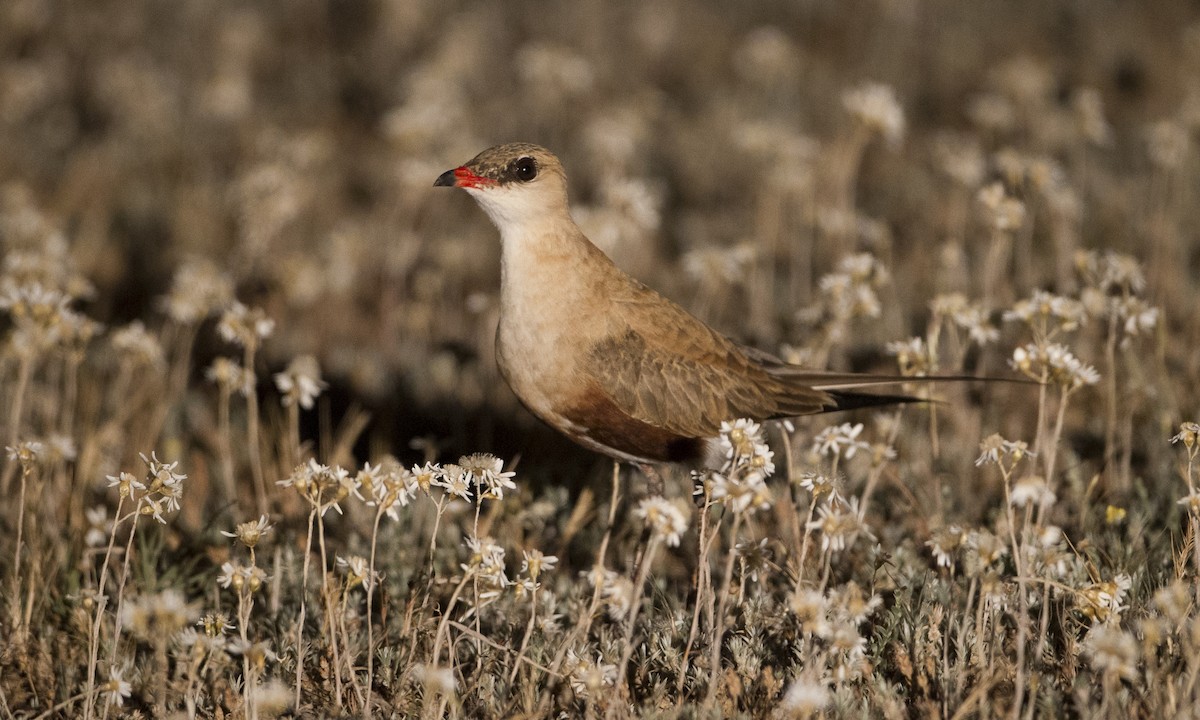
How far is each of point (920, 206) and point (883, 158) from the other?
1062 millimetres

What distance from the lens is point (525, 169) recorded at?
13.9ft

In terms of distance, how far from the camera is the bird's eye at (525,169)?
4.21m

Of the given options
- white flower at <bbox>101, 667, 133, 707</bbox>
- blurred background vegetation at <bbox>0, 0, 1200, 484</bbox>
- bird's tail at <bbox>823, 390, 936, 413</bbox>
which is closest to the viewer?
white flower at <bbox>101, 667, 133, 707</bbox>

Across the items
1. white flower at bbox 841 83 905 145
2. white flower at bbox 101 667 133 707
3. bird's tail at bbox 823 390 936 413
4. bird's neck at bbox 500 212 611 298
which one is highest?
white flower at bbox 841 83 905 145

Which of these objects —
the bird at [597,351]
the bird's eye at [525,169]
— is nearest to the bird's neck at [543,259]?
the bird at [597,351]

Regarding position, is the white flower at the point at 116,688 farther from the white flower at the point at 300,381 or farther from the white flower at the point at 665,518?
the white flower at the point at 665,518

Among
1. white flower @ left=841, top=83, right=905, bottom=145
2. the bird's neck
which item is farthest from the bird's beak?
white flower @ left=841, top=83, right=905, bottom=145

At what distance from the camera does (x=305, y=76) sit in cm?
1009

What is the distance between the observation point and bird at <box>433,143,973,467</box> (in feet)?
13.4

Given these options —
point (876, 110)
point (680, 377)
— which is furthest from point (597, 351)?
point (876, 110)

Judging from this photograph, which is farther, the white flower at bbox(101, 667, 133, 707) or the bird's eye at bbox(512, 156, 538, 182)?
the bird's eye at bbox(512, 156, 538, 182)

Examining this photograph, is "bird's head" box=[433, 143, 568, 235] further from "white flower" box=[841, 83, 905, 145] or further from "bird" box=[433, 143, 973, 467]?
"white flower" box=[841, 83, 905, 145]

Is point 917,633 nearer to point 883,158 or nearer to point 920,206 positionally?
point 920,206

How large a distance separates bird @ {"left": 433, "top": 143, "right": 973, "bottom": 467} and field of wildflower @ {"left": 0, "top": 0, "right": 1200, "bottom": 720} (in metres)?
0.36
